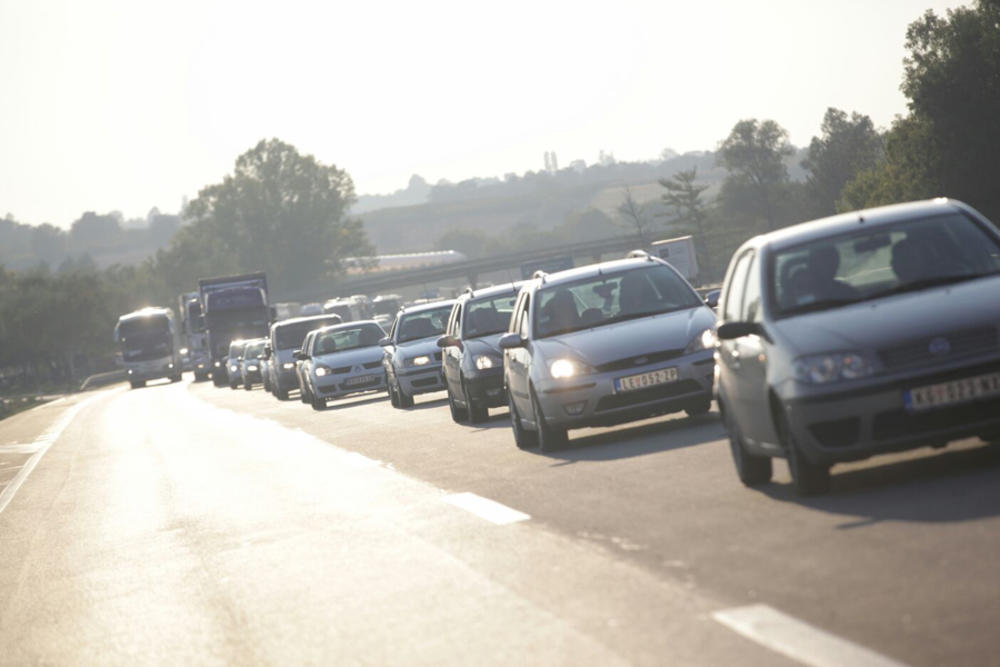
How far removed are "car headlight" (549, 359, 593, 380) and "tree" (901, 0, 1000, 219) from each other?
58.2 meters

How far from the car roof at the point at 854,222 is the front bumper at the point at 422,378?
1851 cm

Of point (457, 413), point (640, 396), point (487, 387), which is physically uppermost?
point (640, 396)

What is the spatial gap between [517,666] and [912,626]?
135 centimetres

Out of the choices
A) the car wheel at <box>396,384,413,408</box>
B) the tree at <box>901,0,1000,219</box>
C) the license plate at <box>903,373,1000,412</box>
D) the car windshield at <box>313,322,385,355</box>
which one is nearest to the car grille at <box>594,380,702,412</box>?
the license plate at <box>903,373,1000,412</box>

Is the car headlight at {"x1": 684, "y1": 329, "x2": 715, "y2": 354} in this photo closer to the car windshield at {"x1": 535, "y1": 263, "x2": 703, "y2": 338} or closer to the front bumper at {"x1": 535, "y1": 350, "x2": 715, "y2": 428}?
the front bumper at {"x1": 535, "y1": 350, "x2": 715, "y2": 428}

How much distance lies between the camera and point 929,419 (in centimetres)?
886

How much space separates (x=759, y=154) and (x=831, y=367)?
6191 inches

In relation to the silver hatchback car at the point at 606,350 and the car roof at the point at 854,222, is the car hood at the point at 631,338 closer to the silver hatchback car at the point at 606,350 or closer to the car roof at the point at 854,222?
the silver hatchback car at the point at 606,350

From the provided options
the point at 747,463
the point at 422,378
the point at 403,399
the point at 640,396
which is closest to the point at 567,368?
the point at 640,396

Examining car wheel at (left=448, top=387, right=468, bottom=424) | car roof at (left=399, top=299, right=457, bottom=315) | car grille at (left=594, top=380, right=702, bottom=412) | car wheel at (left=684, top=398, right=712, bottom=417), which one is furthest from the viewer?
car roof at (left=399, top=299, right=457, bottom=315)

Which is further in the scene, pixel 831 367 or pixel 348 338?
pixel 348 338

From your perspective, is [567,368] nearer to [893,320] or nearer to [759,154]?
[893,320]

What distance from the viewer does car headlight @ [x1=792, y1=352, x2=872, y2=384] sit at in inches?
353

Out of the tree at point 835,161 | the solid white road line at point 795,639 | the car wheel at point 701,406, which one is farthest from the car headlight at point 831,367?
the tree at point 835,161
